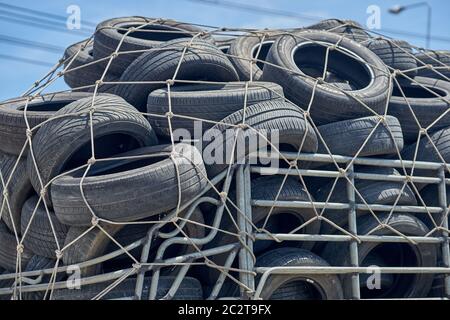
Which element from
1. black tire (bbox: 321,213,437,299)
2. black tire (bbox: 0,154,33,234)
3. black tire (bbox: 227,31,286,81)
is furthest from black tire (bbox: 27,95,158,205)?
black tire (bbox: 321,213,437,299)

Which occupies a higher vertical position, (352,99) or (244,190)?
(352,99)

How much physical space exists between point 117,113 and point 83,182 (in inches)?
31.3

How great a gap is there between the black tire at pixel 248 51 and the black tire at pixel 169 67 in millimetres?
318

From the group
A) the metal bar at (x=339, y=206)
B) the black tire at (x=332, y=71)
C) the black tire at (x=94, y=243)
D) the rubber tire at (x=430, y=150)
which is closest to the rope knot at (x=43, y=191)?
the black tire at (x=94, y=243)

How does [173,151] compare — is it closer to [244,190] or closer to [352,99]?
[244,190]

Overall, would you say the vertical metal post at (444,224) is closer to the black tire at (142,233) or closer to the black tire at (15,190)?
the black tire at (142,233)

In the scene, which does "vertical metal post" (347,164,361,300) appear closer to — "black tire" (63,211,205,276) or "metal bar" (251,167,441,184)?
"metal bar" (251,167,441,184)

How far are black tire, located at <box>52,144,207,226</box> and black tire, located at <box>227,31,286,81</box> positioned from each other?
1.96 metres

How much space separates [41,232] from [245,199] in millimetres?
1981

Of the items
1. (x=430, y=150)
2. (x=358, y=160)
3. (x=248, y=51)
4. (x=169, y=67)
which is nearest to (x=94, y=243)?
(x=169, y=67)

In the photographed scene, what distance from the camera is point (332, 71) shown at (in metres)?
8.27

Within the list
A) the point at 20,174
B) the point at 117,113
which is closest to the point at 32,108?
the point at 20,174
